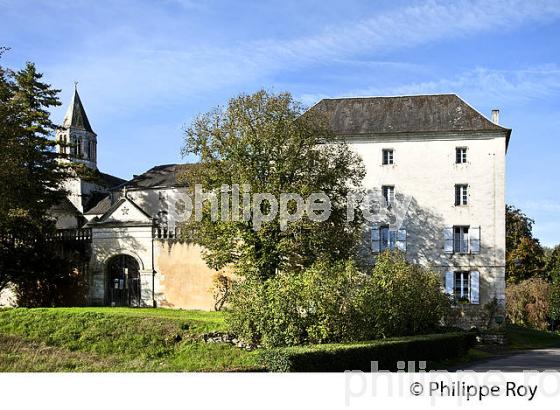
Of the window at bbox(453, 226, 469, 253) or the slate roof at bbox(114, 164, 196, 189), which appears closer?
the window at bbox(453, 226, 469, 253)

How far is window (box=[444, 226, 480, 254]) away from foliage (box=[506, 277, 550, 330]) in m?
12.1

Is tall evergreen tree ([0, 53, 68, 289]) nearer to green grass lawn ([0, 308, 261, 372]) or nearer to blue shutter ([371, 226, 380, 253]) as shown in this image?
green grass lawn ([0, 308, 261, 372])

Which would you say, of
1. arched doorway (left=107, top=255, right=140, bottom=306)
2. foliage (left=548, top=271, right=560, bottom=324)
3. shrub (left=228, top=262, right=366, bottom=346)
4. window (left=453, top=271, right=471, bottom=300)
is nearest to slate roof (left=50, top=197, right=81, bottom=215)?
arched doorway (left=107, top=255, right=140, bottom=306)

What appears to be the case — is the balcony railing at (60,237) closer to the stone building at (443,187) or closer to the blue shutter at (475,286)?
the stone building at (443,187)

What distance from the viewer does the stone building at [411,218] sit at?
3747 centimetres

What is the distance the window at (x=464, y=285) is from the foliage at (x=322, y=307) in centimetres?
1154

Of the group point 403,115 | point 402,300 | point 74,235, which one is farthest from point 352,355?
point 74,235

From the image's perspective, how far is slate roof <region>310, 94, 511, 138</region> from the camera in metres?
39.0

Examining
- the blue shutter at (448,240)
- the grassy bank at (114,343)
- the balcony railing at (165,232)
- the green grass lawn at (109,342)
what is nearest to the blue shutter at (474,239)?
the blue shutter at (448,240)

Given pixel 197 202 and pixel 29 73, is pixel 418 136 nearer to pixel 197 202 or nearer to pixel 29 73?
pixel 197 202

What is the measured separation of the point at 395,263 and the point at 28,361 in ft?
46.7

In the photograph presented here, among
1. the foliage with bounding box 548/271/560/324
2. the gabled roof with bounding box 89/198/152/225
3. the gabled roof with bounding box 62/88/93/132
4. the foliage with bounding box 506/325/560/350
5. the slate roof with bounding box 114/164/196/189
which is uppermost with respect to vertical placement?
the gabled roof with bounding box 62/88/93/132

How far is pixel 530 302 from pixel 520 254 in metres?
6.02
